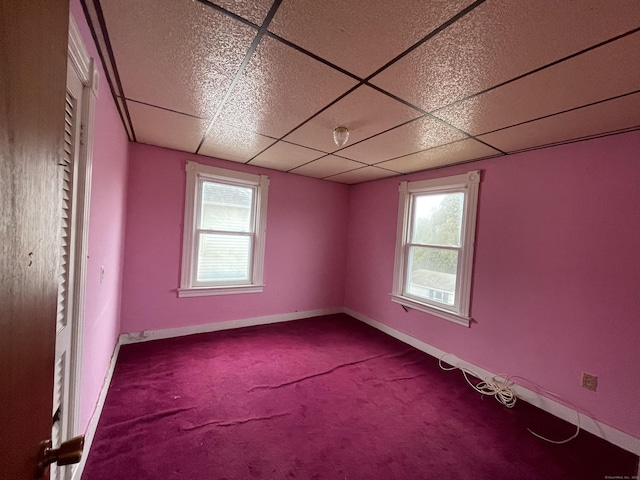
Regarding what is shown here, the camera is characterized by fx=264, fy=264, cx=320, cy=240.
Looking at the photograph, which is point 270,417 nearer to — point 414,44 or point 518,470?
point 518,470

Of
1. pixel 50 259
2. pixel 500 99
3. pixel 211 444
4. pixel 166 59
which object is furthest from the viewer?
pixel 211 444

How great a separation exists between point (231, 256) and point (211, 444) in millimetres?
2186

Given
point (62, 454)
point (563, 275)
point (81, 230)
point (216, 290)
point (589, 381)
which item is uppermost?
point (81, 230)

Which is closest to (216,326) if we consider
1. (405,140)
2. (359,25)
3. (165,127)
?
(165,127)

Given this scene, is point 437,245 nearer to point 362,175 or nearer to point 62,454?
point 362,175

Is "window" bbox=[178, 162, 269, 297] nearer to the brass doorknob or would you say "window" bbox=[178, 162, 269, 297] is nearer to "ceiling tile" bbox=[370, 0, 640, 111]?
"ceiling tile" bbox=[370, 0, 640, 111]

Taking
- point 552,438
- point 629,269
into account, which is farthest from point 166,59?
point 552,438

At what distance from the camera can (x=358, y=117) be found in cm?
188

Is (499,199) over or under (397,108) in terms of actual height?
under

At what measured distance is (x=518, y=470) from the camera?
1.60m

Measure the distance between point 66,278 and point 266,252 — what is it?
2567 millimetres

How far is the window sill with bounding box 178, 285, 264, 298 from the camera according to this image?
317 centimetres

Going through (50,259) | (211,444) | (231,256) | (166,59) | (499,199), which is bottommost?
(211,444)

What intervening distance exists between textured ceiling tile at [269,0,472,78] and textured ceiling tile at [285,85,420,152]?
311 millimetres
